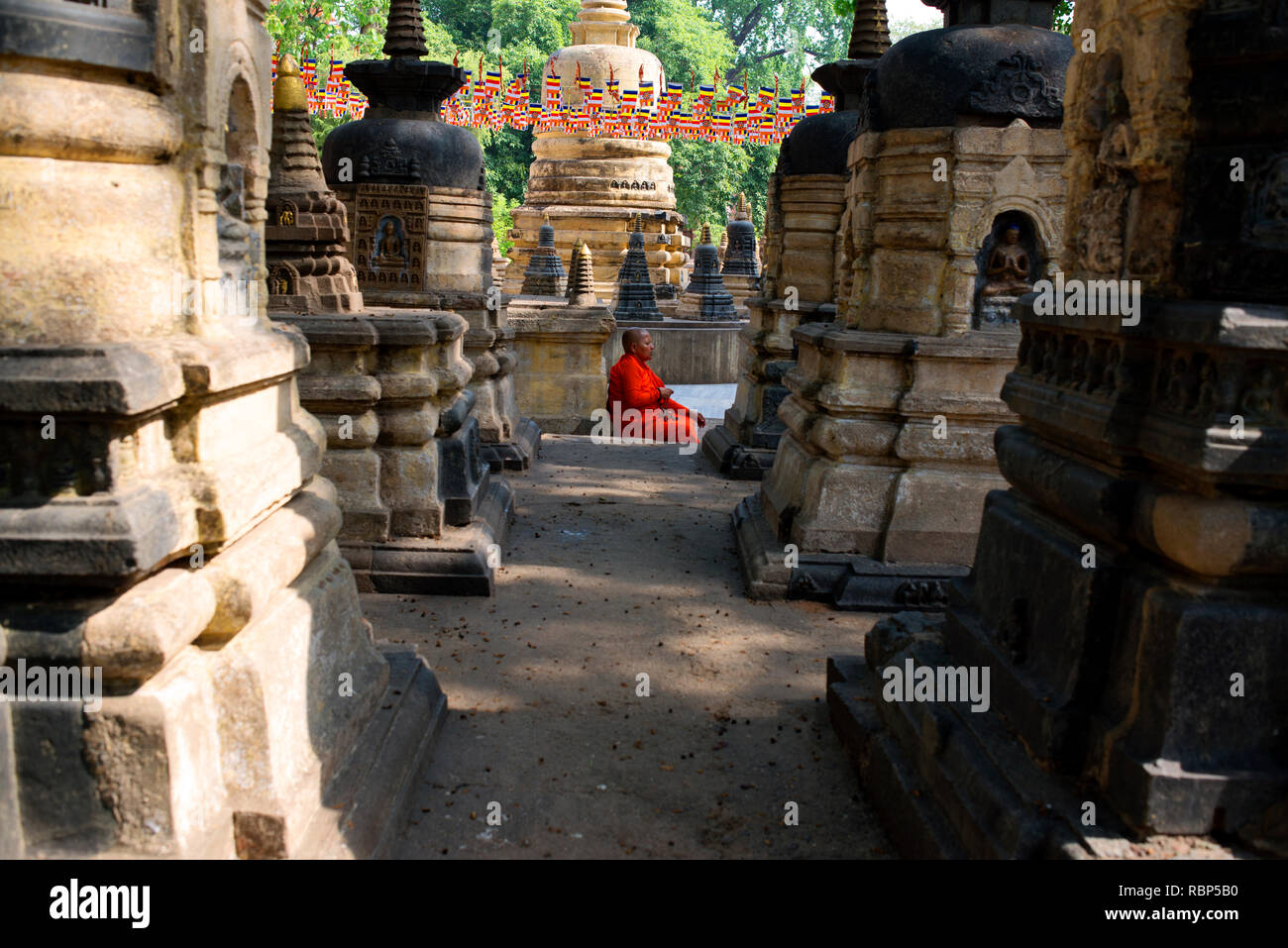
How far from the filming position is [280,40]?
20375 millimetres

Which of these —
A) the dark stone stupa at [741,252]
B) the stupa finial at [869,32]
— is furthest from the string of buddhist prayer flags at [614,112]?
the stupa finial at [869,32]

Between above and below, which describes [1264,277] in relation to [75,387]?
above

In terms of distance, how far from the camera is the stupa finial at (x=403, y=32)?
789cm

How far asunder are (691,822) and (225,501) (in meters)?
1.77

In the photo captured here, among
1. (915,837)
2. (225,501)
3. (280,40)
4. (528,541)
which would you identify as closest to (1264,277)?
(915,837)

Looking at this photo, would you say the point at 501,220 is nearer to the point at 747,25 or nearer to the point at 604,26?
the point at 604,26

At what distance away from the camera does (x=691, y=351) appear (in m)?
18.0

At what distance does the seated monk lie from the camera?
9.87m

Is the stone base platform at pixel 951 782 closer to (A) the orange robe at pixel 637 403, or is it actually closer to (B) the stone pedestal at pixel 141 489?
(B) the stone pedestal at pixel 141 489

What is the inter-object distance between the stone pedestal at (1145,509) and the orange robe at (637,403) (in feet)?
21.7

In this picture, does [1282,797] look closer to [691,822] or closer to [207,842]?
[691,822]

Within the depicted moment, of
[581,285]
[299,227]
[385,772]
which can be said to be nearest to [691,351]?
[581,285]

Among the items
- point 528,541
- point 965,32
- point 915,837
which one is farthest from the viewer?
point 528,541

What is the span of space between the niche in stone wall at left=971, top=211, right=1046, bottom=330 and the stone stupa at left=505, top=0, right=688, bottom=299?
17.4 meters
